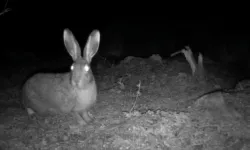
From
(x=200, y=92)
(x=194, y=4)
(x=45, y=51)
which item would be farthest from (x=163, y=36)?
(x=200, y=92)

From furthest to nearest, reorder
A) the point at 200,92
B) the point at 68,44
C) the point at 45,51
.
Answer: the point at 45,51
the point at 200,92
the point at 68,44

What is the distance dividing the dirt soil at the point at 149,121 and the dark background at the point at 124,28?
713 centimetres

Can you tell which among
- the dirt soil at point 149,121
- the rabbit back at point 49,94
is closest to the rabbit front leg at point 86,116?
the dirt soil at point 149,121

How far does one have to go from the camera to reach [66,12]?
22672mm

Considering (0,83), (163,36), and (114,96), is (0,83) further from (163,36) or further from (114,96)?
(163,36)

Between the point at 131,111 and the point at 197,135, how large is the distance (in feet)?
5.82

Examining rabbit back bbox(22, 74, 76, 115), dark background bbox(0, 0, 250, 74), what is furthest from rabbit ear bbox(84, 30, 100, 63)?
dark background bbox(0, 0, 250, 74)

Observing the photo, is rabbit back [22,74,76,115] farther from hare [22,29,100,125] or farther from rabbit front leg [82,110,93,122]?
rabbit front leg [82,110,93,122]

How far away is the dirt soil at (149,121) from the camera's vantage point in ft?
15.6

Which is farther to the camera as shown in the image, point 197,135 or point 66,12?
point 66,12

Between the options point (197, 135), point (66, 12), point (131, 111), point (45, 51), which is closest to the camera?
point (197, 135)

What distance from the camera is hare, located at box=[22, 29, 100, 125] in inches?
206

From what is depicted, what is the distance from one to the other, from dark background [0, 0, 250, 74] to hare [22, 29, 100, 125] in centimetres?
841

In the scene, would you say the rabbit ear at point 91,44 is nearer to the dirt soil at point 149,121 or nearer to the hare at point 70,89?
the hare at point 70,89
